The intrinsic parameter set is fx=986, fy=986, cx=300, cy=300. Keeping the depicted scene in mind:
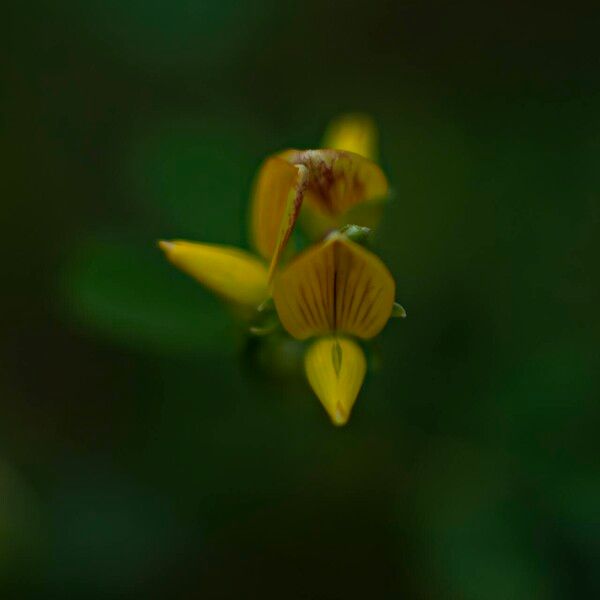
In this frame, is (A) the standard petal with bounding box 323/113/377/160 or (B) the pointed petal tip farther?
(A) the standard petal with bounding box 323/113/377/160

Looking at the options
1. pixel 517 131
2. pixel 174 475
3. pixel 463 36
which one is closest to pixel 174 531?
pixel 174 475

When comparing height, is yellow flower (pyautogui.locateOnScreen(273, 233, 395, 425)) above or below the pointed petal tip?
above

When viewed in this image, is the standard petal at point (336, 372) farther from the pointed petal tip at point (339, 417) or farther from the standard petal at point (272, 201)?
the standard petal at point (272, 201)

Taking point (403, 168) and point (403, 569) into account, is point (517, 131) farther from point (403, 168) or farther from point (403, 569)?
point (403, 569)

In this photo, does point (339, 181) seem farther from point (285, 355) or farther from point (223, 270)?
point (285, 355)

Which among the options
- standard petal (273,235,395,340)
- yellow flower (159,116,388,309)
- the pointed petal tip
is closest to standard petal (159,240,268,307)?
yellow flower (159,116,388,309)

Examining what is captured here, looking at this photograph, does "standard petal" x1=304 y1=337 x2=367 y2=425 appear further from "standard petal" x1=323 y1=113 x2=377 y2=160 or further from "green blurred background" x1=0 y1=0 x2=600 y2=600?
"standard petal" x1=323 y1=113 x2=377 y2=160
